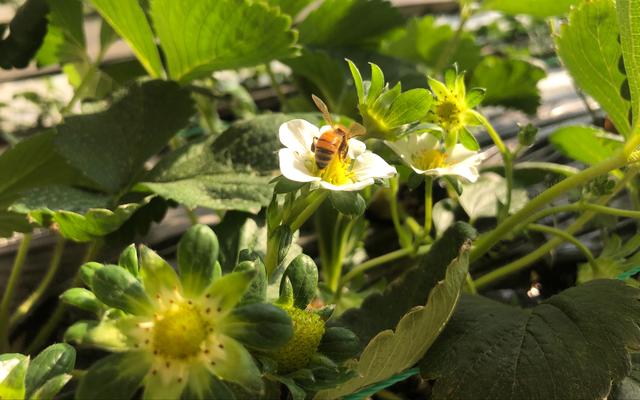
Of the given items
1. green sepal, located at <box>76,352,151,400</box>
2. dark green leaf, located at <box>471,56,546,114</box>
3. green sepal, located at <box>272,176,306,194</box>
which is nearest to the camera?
green sepal, located at <box>76,352,151,400</box>

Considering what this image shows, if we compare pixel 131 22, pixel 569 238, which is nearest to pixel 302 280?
pixel 569 238

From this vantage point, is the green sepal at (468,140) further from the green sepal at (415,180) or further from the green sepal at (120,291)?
the green sepal at (120,291)

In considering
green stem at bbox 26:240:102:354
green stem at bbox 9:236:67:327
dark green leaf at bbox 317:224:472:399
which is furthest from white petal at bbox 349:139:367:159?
green stem at bbox 9:236:67:327

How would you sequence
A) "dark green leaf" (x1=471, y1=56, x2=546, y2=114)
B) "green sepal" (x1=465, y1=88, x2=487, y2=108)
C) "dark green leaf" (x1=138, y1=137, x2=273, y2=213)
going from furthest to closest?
"dark green leaf" (x1=471, y1=56, x2=546, y2=114) < "dark green leaf" (x1=138, y1=137, x2=273, y2=213) < "green sepal" (x1=465, y1=88, x2=487, y2=108)

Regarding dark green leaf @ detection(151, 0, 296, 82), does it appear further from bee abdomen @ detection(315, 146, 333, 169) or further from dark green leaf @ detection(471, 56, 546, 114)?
dark green leaf @ detection(471, 56, 546, 114)

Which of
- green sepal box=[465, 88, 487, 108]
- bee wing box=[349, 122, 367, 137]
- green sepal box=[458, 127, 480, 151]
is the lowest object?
green sepal box=[458, 127, 480, 151]

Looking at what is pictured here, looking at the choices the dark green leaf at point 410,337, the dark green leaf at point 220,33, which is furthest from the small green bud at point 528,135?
the dark green leaf at point 220,33
